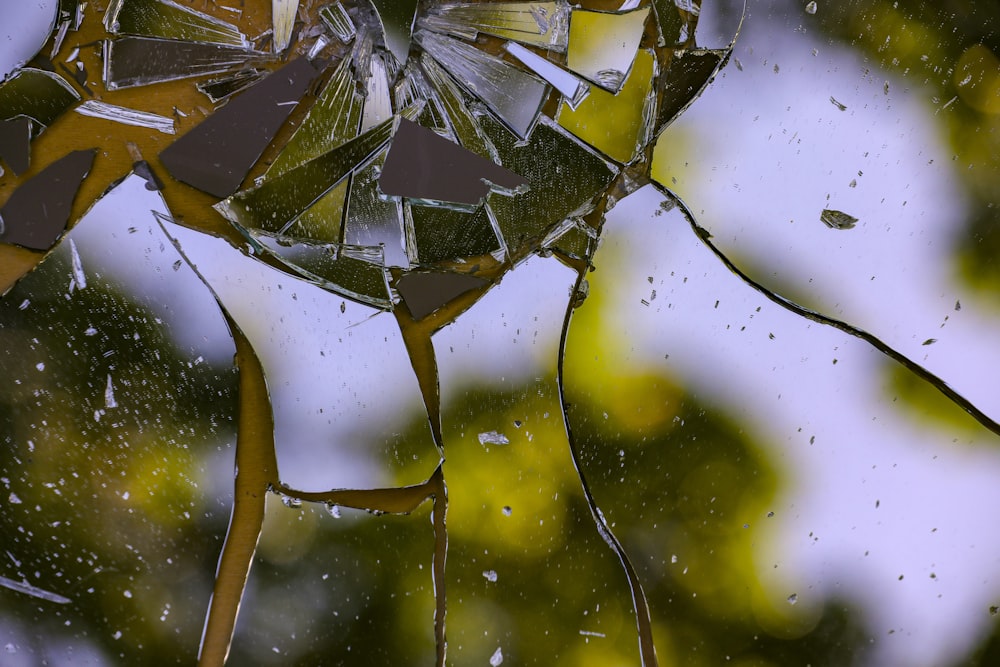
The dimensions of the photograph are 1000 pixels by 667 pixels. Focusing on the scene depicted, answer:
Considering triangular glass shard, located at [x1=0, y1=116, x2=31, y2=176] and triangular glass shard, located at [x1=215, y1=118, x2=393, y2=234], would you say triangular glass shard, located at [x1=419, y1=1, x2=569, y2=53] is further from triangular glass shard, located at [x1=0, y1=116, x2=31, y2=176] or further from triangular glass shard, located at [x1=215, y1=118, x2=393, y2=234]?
triangular glass shard, located at [x1=0, y1=116, x2=31, y2=176]

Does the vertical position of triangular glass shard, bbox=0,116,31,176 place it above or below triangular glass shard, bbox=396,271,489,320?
above

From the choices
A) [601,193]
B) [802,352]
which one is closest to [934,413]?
[802,352]

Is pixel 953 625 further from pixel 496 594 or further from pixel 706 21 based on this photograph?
pixel 706 21

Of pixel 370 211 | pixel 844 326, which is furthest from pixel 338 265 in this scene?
pixel 844 326

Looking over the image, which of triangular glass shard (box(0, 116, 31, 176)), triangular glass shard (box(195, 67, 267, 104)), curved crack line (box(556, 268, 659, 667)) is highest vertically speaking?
triangular glass shard (box(195, 67, 267, 104))

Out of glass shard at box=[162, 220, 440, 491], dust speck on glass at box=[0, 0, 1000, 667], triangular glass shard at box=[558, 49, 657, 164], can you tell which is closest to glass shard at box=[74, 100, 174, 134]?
dust speck on glass at box=[0, 0, 1000, 667]

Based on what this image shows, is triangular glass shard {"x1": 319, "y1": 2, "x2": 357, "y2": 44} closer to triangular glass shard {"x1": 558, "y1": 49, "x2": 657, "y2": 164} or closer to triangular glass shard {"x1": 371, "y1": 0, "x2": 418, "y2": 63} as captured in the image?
triangular glass shard {"x1": 371, "y1": 0, "x2": 418, "y2": 63}

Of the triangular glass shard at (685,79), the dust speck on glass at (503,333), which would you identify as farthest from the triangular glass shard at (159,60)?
the triangular glass shard at (685,79)
